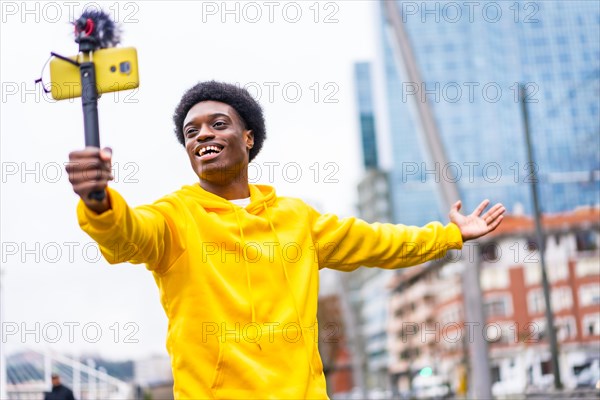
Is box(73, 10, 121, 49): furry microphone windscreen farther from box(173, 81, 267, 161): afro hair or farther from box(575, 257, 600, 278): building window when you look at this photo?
box(575, 257, 600, 278): building window

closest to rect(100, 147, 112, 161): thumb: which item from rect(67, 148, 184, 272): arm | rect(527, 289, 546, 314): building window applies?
rect(67, 148, 184, 272): arm

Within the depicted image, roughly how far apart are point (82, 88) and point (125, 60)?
0.50 ft

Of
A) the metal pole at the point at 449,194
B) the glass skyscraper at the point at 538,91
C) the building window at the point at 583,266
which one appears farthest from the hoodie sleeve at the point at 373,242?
the building window at the point at 583,266

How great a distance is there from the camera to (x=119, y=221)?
113 inches

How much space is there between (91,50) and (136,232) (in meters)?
0.57

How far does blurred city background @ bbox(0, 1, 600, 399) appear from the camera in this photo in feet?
35.6

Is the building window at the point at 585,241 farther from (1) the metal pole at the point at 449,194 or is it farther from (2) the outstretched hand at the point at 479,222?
(2) the outstretched hand at the point at 479,222

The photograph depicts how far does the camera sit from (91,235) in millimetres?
2893

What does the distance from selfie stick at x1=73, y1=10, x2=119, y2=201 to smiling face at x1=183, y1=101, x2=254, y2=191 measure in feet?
2.06

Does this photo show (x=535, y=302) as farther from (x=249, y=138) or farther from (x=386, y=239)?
(x=249, y=138)

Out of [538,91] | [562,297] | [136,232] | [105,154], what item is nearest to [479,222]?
[136,232]

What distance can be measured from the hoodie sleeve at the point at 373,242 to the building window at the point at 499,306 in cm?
7076

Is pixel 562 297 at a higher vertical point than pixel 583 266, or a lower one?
lower

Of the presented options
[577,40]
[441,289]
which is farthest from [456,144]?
[577,40]
